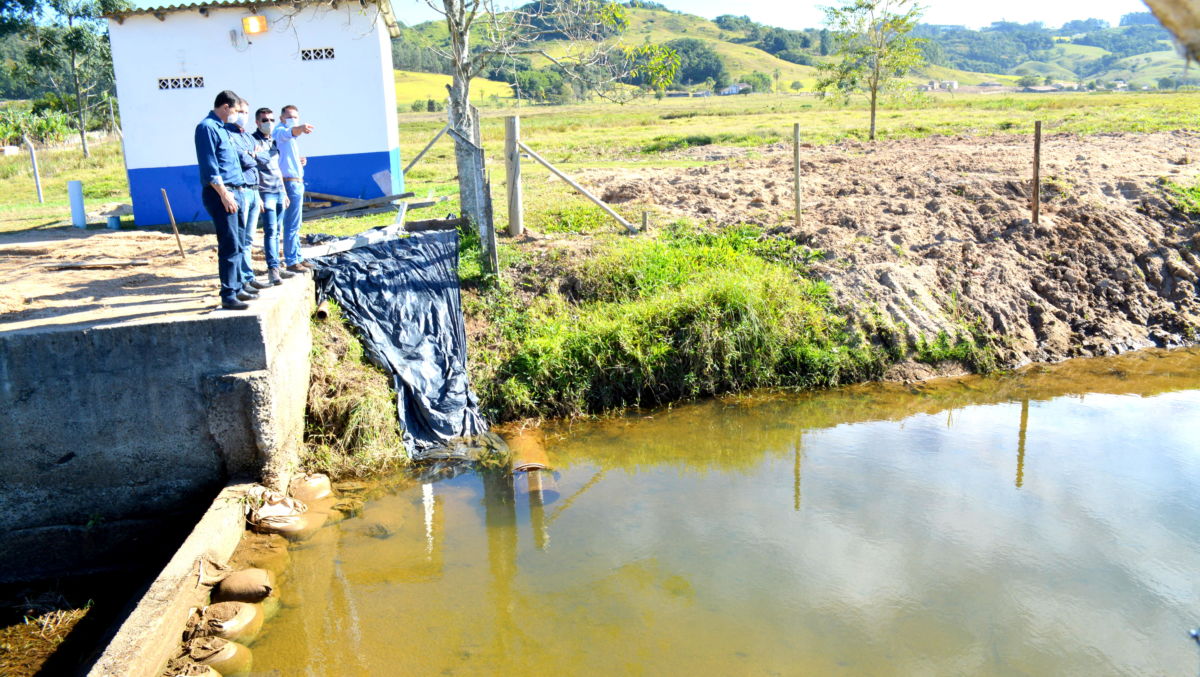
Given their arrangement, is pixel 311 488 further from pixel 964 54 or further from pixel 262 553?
pixel 964 54

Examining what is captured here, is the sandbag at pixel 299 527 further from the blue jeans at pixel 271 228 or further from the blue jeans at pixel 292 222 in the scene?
the blue jeans at pixel 292 222

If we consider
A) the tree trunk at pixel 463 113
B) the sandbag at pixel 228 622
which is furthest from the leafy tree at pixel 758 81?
the sandbag at pixel 228 622

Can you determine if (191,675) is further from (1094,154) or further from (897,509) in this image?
(1094,154)

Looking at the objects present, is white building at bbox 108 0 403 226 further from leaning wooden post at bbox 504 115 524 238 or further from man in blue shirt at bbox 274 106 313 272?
man in blue shirt at bbox 274 106 313 272

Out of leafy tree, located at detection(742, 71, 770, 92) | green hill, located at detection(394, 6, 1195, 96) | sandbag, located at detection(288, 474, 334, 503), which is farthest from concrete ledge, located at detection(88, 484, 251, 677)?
leafy tree, located at detection(742, 71, 770, 92)

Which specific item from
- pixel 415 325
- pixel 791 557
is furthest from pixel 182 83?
pixel 791 557

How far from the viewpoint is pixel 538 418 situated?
8422 millimetres

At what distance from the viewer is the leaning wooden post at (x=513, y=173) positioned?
1027 cm

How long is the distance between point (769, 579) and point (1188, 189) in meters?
10.6

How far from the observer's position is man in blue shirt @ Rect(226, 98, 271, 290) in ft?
21.8

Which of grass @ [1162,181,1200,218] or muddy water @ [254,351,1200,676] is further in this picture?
grass @ [1162,181,1200,218]

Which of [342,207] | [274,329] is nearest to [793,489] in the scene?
[274,329]

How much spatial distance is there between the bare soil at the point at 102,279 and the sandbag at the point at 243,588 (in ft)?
7.27

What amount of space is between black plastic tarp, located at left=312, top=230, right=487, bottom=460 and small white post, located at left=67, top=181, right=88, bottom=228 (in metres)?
6.69
